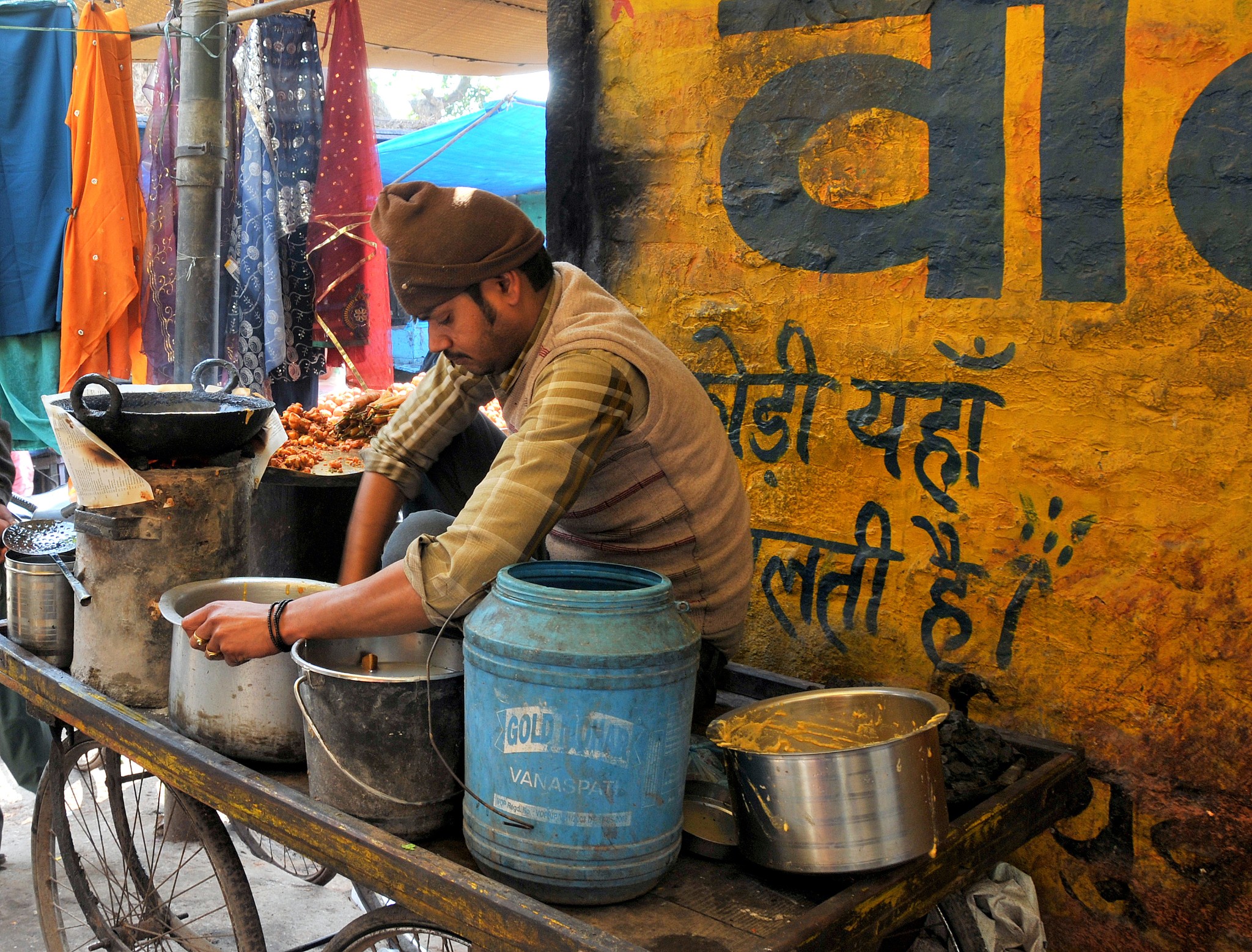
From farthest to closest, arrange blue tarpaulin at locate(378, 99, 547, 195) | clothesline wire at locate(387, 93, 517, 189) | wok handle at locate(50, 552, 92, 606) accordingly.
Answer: blue tarpaulin at locate(378, 99, 547, 195)
clothesline wire at locate(387, 93, 517, 189)
wok handle at locate(50, 552, 92, 606)

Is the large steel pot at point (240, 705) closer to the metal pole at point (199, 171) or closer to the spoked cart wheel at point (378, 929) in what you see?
the spoked cart wheel at point (378, 929)

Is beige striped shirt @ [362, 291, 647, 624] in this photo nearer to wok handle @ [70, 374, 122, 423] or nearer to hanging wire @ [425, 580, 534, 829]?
hanging wire @ [425, 580, 534, 829]

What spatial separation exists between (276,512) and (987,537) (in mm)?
2455

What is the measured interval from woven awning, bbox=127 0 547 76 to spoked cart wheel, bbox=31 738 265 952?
4447mm

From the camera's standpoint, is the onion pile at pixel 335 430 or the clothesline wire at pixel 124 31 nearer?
the onion pile at pixel 335 430

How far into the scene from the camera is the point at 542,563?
6.50 feet

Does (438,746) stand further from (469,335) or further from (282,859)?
(282,859)

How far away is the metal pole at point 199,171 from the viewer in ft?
14.0

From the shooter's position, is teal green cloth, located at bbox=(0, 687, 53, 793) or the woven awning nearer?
teal green cloth, located at bbox=(0, 687, 53, 793)

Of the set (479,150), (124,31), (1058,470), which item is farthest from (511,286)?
(479,150)

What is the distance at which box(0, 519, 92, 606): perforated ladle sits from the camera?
2631 millimetres

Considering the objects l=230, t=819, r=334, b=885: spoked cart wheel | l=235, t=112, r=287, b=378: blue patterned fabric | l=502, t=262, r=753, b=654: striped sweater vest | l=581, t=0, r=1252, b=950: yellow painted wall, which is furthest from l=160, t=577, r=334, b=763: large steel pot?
l=235, t=112, r=287, b=378: blue patterned fabric

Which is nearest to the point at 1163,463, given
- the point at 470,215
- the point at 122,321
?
the point at 470,215

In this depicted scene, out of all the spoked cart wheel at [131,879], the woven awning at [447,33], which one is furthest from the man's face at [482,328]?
the woven awning at [447,33]
